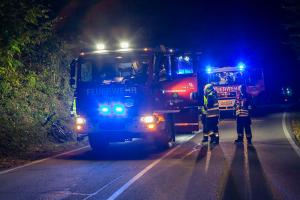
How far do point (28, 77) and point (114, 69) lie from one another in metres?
4.79

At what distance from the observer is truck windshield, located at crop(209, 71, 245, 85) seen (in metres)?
23.6

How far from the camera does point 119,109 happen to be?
456 inches

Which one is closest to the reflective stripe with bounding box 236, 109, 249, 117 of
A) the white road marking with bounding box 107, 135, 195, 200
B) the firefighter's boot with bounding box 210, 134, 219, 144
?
the firefighter's boot with bounding box 210, 134, 219, 144

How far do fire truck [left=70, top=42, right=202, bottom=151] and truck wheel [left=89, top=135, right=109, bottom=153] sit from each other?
27 centimetres

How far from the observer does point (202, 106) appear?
552 inches

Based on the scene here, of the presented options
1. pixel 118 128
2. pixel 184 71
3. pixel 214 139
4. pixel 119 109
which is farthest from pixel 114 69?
pixel 214 139

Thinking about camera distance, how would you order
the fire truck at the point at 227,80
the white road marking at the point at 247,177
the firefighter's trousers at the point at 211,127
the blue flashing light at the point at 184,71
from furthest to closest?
the fire truck at the point at 227,80
the firefighter's trousers at the point at 211,127
the blue flashing light at the point at 184,71
the white road marking at the point at 247,177

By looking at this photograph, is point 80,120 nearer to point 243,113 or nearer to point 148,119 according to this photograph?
point 148,119

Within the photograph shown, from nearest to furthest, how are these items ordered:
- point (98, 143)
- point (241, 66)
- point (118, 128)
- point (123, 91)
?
1. point (123, 91)
2. point (118, 128)
3. point (98, 143)
4. point (241, 66)

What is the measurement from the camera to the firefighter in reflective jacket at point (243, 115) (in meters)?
13.3

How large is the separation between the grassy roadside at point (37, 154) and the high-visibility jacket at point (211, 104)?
421 centimetres

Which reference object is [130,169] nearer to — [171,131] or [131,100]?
[131,100]

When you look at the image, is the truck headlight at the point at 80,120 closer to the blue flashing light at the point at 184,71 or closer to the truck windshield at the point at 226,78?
the blue flashing light at the point at 184,71

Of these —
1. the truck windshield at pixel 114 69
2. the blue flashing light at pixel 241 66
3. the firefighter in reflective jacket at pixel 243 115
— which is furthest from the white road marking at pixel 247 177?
the blue flashing light at pixel 241 66
